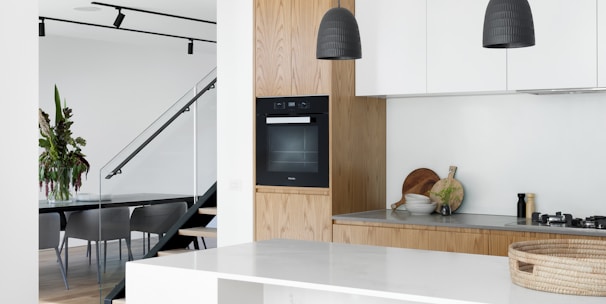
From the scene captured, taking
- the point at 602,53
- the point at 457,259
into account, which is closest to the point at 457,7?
the point at 602,53

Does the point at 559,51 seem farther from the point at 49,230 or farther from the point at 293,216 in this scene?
the point at 49,230

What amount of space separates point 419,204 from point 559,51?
134cm

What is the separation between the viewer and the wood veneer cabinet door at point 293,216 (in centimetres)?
509

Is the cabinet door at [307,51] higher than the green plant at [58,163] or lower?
higher

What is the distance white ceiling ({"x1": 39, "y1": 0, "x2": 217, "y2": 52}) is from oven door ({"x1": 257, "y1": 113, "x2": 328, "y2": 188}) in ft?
9.86

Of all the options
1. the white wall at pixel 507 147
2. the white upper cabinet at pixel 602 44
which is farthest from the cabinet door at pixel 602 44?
the white wall at pixel 507 147

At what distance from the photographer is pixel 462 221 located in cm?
470

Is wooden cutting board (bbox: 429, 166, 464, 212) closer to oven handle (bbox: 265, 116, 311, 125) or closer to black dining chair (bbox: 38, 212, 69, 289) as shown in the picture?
oven handle (bbox: 265, 116, 311, 125)

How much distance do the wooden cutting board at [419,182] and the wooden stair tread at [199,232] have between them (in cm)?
154

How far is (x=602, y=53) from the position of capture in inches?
171

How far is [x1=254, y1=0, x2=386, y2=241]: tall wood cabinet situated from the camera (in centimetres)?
507

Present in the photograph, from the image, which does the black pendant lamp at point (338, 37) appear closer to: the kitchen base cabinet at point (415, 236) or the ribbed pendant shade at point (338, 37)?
the ribbed pendant shade at point (338, 37)

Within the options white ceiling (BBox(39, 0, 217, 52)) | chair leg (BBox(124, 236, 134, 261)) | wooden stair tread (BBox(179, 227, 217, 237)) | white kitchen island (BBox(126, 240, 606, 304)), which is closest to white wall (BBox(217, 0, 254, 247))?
wooden stair tread (BBox(179, 227, 217, 237))

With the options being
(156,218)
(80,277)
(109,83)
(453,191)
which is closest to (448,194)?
(453,191)
